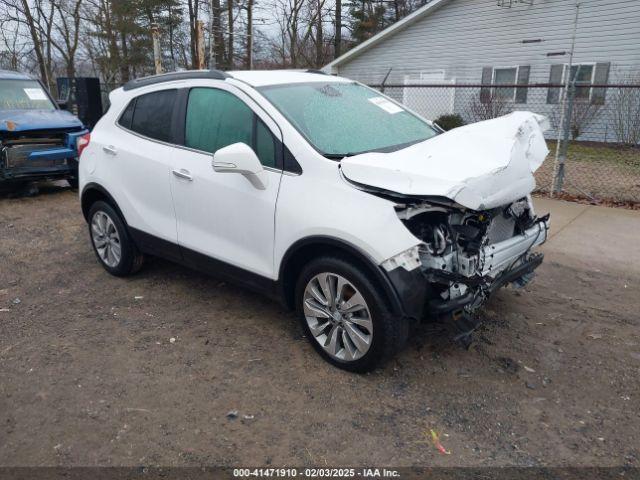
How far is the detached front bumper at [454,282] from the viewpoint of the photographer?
2924 millimetres

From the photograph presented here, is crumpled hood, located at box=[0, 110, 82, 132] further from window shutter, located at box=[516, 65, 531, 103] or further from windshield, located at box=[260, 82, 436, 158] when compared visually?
window shutter, located at box=[516, 65, 531, 103]

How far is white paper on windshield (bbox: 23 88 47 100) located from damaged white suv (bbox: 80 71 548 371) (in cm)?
604

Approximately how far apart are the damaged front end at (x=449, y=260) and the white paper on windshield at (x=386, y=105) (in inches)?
52.4

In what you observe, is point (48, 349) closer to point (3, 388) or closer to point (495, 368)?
point (3, 388)

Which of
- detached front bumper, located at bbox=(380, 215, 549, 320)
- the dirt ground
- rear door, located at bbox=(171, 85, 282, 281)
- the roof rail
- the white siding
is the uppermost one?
the white siding

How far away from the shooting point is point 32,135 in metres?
8.36

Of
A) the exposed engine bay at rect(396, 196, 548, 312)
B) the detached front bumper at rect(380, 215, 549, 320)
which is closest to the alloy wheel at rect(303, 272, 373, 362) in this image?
the detached front bumper at rect(380, 215, 549, 320)

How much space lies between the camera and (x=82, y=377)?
333 cm

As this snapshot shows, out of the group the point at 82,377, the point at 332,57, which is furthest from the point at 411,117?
the point at 332,57

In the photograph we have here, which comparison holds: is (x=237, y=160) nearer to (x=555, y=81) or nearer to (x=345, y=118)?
(x=345, y=118)

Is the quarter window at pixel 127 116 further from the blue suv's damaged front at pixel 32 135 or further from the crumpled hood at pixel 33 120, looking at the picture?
the crumpled hood at pixel 33 120

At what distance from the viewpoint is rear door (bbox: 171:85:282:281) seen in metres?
3.48

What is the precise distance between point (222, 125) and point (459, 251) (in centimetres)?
189

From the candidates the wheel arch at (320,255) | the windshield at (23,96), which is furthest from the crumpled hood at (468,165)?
the windshield at (23,96)
